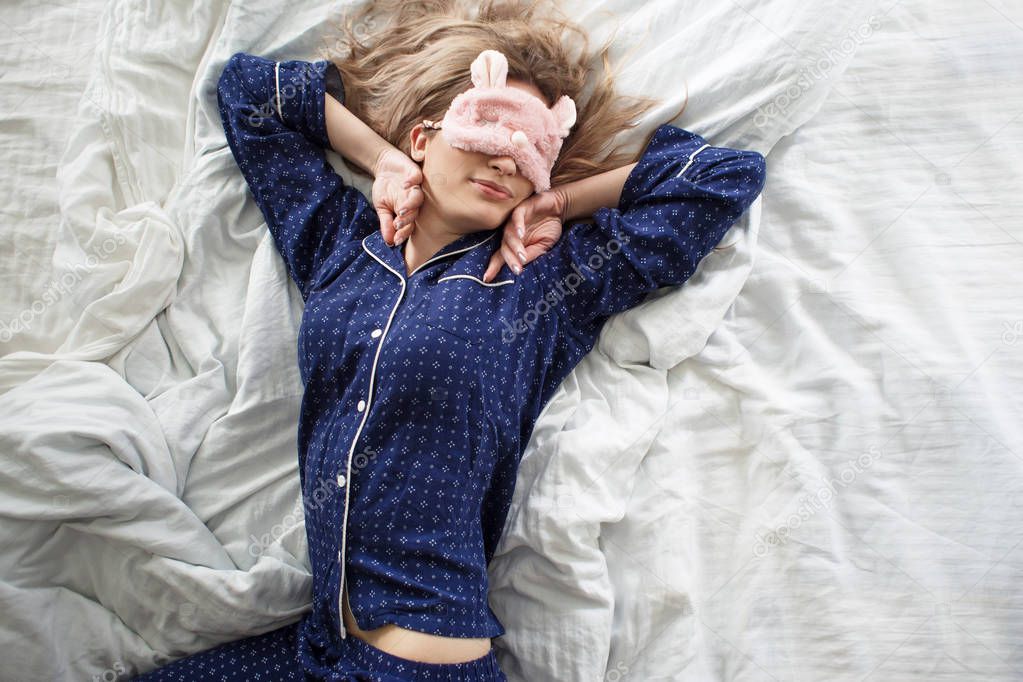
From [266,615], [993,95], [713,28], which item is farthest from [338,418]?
[993,95]

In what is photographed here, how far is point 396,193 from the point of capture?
143 cm

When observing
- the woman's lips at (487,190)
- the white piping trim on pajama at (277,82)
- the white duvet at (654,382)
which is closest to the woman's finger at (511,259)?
the woman's lips at (487,190)

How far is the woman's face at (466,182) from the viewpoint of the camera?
134 centimetres

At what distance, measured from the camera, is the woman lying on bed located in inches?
50.9

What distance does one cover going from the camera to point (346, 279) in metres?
1.42

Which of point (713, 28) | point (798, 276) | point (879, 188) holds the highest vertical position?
point (713, 28)

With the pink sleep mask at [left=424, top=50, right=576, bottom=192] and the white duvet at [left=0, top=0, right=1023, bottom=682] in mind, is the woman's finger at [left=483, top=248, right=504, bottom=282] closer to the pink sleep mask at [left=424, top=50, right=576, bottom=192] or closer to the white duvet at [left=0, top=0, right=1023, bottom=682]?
the pink sleep mask at [left=424, top=50, right=576, bottom=192]

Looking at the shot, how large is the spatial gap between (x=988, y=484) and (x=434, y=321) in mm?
946

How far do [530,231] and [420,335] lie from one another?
30 cm

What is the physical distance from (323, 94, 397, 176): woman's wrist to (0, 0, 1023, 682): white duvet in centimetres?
20

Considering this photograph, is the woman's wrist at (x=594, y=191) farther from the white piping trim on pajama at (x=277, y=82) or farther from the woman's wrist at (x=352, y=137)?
the white piping trim on pajama at (x=277, y=82)

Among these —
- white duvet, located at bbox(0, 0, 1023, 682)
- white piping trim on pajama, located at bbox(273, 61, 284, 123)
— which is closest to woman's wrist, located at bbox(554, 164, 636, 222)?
white duvet, located at bbox(0, 0, 1023, 682)

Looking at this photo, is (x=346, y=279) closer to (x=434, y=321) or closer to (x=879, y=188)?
(x=434, y=321)

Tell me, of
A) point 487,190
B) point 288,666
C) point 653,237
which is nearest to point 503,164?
point 487,190
